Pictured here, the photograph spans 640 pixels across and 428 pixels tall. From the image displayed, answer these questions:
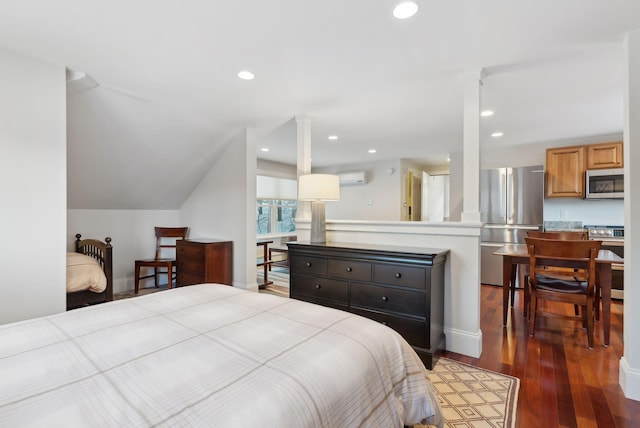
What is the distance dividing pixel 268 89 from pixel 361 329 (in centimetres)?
234

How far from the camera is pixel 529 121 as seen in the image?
3719 millimetres

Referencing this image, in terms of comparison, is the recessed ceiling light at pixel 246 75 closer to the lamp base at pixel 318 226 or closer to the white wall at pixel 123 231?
the lamp base at pixel 318 226

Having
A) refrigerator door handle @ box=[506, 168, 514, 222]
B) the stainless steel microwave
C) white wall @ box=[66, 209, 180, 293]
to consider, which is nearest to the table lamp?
white wall @ box=[66, 209, 180, 293]

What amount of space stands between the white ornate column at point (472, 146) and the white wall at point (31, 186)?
3.18 m

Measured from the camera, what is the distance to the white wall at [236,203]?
408cm

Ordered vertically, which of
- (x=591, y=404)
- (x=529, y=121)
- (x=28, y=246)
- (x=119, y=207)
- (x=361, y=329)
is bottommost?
(x=591, y=404)

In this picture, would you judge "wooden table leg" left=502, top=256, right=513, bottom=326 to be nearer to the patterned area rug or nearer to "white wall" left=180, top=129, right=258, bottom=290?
the patterned area rug

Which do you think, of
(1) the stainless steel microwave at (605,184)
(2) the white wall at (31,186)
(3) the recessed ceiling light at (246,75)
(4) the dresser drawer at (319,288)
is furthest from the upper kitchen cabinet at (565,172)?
(2) the white wall at (31,186)

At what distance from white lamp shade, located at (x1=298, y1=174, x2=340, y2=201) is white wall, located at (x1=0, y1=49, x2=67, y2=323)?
6.31ft

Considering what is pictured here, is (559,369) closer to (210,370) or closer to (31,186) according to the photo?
(210,370)

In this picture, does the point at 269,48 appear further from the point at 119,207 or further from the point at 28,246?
the point at 119,207

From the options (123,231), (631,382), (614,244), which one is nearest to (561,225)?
(614,244)

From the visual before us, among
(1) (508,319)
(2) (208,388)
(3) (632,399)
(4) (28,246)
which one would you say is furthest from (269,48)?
(1) (508,319)

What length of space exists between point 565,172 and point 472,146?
2999mm
